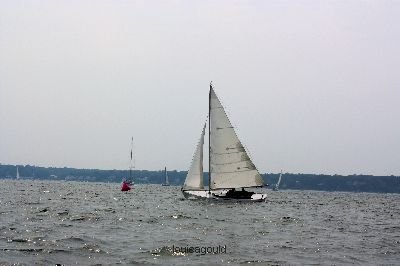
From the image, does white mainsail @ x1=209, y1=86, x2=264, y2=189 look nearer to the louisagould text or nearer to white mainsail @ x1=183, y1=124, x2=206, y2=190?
white mainsail @ x1=183, y1=124, x2=206, y2=190

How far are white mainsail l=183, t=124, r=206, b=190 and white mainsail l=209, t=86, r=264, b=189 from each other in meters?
3.98

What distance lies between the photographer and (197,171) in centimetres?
6281

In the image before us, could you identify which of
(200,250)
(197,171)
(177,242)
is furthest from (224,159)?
(200,250)

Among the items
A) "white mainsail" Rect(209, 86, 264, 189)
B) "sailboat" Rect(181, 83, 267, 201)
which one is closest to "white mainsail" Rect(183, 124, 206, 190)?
"sailboat" Rect(181, 83, 267, 201)

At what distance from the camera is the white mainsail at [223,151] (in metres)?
58.0

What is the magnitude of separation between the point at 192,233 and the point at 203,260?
919 cm

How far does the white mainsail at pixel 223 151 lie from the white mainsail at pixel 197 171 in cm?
398

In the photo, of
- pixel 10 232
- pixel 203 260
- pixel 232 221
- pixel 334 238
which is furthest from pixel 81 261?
pixel 232 221

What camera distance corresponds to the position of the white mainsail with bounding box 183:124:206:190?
205 ft

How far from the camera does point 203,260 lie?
19.2 metres

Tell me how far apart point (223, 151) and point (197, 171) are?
6.15m

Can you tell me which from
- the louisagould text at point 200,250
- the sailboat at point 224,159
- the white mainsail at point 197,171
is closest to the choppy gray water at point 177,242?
the louisagould text at point 200,250

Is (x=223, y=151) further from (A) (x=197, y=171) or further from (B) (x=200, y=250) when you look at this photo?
(B) (x=200, y=250)

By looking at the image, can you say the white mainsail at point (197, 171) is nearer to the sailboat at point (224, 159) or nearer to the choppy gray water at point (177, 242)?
the sailboat at point (224, 159)
